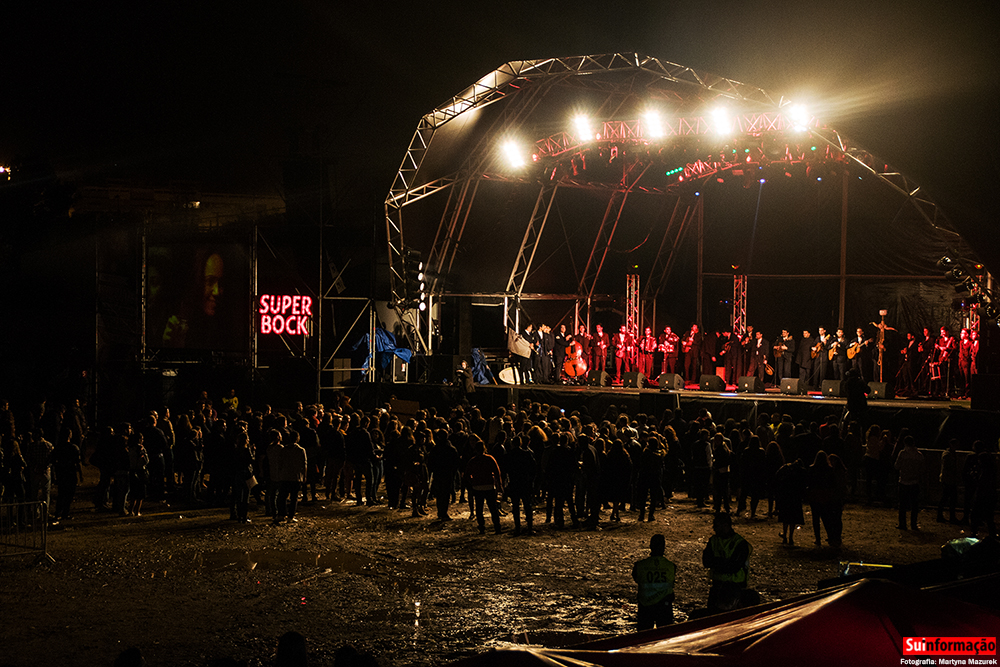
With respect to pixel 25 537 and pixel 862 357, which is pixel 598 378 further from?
pixel 25 537

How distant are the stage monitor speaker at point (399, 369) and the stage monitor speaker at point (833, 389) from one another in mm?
12150

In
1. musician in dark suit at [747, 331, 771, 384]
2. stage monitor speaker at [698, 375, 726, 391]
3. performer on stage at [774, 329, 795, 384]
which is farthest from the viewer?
performer on stage at [774, 329, 795, 384]

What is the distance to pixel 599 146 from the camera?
22.9 metres

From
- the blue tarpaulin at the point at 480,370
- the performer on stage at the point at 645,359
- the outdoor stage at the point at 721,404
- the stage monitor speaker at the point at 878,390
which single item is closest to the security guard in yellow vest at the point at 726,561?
the outdoor stage at the point at 721,404

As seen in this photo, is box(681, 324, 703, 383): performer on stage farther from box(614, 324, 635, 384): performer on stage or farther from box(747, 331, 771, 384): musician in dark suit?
box(747, 331, 771, 384): musician in dark suit

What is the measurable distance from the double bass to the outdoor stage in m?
2.85

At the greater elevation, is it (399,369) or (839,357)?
(839,357)

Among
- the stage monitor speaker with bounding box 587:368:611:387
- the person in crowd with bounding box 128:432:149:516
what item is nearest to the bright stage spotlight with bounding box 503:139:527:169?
the stage monitor speaker with bounding box 587:368:611:387

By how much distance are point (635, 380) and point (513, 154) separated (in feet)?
25.8

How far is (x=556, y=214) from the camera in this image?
28.5 m

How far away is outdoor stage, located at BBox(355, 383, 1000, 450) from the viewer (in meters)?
17.2

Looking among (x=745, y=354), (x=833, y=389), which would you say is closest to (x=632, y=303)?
(x=745, y=354)

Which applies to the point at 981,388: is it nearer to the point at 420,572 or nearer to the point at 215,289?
the point at 420,572

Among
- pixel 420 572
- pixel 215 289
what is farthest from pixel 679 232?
pixel 420 572
